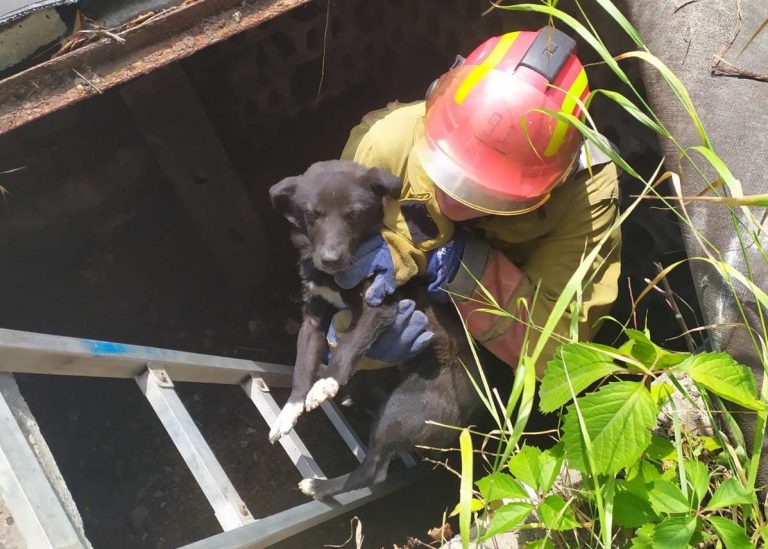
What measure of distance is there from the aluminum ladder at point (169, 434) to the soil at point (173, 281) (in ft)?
2.55

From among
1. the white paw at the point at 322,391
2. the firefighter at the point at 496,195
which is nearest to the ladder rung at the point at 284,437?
the white paw at the point at 322,391

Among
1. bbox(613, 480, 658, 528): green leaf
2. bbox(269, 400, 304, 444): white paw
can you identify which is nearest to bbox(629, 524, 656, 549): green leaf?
bbox(613, 480, 658, 528): green leaf

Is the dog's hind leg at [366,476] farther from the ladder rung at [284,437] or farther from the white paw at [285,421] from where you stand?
the white paw at [285,421]

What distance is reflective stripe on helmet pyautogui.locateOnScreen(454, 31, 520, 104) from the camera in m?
2.36

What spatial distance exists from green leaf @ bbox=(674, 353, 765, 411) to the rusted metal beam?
1732 mm

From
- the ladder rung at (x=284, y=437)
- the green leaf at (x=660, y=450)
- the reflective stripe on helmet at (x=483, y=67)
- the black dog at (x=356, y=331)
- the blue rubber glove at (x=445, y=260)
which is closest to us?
the green leaf at (x=660, y=450)

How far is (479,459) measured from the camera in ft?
13.0

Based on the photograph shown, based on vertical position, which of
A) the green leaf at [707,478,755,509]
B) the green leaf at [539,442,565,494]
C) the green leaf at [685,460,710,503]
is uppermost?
the green leaf at [539,442,565,494]

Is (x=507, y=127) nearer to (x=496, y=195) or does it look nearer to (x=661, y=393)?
(x=496, y=195)

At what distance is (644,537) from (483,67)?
1.58m

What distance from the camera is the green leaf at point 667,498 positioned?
156cm

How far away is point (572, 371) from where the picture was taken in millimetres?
1583

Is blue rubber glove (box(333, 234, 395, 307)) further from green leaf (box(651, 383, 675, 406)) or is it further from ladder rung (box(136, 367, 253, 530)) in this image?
green leaf (box(651, 383, 675, 406))

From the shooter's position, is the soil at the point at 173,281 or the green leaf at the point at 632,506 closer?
the green leaf at the point at 632,506
